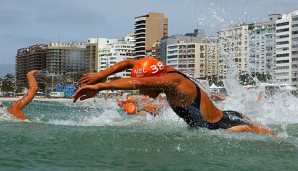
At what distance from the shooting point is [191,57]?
145875 millimetres

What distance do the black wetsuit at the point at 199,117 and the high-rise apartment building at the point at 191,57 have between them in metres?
131

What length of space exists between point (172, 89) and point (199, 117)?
862 millimetres

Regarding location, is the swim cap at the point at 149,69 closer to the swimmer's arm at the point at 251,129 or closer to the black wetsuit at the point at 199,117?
the black wetsuit at the point at 199,117

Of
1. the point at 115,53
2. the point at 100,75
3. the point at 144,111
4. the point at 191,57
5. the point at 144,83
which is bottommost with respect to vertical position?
the point at 144,111

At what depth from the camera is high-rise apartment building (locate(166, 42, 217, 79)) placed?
141 meters

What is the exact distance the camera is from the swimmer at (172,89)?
7777mm

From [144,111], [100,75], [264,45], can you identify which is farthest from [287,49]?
[100,75]

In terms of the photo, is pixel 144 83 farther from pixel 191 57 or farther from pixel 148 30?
pixel 148 30

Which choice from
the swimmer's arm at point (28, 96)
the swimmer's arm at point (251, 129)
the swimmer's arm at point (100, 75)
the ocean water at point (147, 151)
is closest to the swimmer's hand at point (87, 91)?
the swimmer's arm at point (100, 75)

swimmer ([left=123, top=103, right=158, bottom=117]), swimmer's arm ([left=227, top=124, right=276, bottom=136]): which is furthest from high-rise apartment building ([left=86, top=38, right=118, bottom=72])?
swimmer's arm ([left=227, top=124, right=276, bottom=136])

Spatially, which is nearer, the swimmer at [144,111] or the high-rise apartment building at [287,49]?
the swimmer at [144,111]

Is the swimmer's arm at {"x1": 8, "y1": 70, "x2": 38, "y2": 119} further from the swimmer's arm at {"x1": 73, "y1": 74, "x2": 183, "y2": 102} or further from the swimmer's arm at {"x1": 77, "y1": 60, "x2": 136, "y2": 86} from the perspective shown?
the swimmer's arm at {"x1": 73, "y1": 74, "x2": 183, "y2": 102}

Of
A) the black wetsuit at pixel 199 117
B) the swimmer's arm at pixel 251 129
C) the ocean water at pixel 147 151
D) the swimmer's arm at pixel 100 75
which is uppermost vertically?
the swimmer's arm at pixel 100 75

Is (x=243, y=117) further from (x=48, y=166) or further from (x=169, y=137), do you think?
(x=48, y=166)
